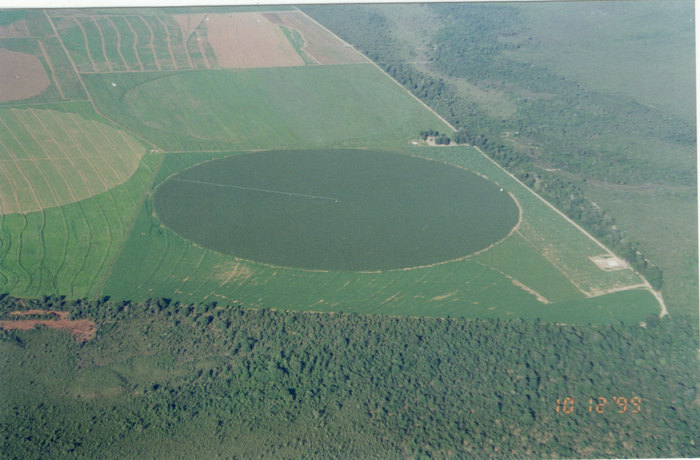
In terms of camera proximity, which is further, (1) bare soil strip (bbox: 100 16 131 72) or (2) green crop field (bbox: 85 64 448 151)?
(1) bare soil strip (bbox: 100 16 131 72)

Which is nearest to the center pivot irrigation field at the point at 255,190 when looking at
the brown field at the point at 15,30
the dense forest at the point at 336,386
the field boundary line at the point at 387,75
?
the brown field at the point at 15,30

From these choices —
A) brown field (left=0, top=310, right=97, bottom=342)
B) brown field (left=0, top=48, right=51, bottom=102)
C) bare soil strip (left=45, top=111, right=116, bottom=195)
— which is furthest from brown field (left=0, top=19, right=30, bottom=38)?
brown field (left=0, top=310, right=97, bottom=342)

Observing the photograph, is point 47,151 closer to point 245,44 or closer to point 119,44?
point 119,44

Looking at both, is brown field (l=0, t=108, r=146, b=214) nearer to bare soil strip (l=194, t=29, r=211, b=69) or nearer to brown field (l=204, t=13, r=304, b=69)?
bare soil strip (l=194, t=29, r=211, b=69)

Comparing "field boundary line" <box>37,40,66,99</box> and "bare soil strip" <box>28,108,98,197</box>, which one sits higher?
"field boundary line" <box>37,40,66,99</box>

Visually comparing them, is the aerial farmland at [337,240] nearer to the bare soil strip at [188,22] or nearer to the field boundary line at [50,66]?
the field boundary line at [50,66]

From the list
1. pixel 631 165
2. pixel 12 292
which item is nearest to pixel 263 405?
pixel 12 292
